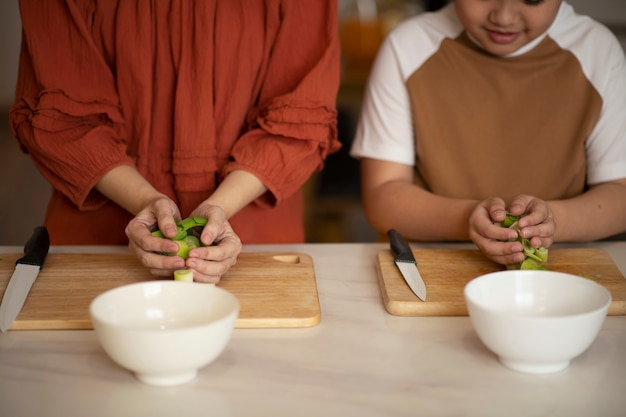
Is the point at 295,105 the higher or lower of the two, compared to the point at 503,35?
lower

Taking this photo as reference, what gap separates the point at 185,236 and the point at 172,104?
1.31 ft

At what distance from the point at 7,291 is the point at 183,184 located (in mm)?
430

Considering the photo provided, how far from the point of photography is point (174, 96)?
1.41 meters

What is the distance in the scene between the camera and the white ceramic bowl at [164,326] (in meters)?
0.78

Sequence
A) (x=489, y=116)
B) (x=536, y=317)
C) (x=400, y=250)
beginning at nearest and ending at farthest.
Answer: (x=536, y=317) < (x=400, y=250) < (x=489, y=116)

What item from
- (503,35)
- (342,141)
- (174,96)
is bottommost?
(342,141)

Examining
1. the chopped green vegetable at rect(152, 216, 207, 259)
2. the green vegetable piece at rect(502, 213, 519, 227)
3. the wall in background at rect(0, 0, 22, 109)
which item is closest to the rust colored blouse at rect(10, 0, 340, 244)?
the chopped green vegetable at rect(152, 216, 207, 259)

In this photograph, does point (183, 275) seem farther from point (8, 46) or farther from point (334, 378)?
point (8, 46)

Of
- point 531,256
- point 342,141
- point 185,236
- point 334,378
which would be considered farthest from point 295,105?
point 342,141

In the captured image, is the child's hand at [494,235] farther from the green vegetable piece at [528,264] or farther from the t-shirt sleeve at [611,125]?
the t-shirt sleeve at [611,125]

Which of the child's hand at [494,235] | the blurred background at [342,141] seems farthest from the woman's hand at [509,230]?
the blurred background at [342,141]

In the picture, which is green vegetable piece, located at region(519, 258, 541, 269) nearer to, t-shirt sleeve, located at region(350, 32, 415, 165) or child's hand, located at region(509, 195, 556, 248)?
child's hand, located at region(509, 195, 556, 248)

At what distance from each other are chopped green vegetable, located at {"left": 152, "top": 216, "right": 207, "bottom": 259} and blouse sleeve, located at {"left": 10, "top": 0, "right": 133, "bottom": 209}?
0.28 m

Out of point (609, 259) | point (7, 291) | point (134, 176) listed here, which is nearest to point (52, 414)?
point (7, 291)
